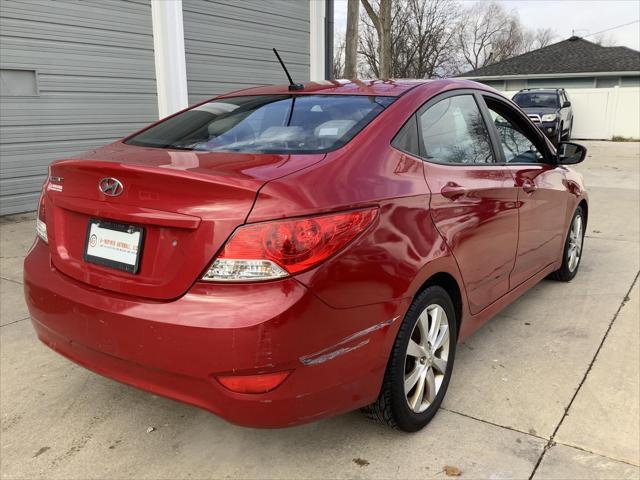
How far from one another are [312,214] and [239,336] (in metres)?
0.49

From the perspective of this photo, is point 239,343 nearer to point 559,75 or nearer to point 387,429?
point 387,429

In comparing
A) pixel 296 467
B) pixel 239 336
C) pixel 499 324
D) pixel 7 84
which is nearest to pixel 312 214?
pixel 239 336

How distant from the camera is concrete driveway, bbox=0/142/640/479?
96.3 inches

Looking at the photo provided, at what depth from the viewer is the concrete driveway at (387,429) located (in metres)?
2.45

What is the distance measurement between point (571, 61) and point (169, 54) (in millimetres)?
27939

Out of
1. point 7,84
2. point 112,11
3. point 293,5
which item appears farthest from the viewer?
point 293,5

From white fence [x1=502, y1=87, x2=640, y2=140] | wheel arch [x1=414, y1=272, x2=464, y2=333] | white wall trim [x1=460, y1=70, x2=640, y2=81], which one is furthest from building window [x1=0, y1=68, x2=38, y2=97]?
white wall trim [x1=460, y1=70, x2=640, y2=81]

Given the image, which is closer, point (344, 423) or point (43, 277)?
point (43, 277)

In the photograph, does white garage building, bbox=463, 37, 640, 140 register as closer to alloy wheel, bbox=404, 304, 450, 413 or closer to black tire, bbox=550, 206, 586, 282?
black tire, bbox=550, 206, 586, 282

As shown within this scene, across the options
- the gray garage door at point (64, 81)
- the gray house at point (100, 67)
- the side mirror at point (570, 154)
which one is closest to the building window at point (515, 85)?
the gray house at point (100, 67)

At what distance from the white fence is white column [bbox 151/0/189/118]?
19350 millimetres

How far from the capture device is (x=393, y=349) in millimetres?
2404

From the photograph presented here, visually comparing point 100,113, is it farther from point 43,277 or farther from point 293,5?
point 43,277

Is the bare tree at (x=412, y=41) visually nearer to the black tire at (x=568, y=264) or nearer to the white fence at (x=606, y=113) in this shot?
the white fence at (x=606, y=113)
